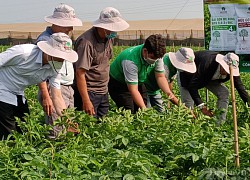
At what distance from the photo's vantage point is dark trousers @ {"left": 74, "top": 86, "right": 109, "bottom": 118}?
595 cm

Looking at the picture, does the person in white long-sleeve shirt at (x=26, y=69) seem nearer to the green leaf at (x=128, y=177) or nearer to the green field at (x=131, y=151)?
the green field at (x=131, y=151)

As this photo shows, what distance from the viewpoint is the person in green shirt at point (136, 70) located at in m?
5.60

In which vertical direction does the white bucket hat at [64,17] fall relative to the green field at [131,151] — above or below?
above

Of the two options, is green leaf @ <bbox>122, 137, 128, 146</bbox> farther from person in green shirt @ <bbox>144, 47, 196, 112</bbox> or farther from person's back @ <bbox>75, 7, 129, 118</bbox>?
person in green shirt @ <bbox>144, 47, 196, 112</bbox>

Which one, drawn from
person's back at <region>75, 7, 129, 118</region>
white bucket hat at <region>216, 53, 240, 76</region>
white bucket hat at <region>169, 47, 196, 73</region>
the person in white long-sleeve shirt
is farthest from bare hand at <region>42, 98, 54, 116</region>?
white bucket hat at <region>216, 53, 240, 76</region>

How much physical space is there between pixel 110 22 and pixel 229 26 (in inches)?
94.1

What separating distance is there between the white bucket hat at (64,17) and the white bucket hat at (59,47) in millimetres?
830

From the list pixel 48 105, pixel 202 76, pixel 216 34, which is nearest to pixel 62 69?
pixel 48 105

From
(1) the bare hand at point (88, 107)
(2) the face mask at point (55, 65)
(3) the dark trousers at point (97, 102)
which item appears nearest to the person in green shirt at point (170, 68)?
(3) the dark trousers at point (97, 102)

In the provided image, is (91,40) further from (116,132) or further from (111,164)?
(111,164)

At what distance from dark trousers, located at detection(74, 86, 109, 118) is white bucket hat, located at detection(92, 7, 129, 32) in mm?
757

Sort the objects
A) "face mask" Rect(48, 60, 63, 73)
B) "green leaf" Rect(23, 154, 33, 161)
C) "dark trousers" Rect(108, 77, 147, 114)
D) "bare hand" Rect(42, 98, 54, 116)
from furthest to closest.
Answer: "dark trousers" Rect(108, 77, 147, 114) → "bare hand" Rect(42, 98, 54, 116) → "face mask" Rect(48, 60, 63, 73) → "green leaf" Rect(23, 154, 33, 161)

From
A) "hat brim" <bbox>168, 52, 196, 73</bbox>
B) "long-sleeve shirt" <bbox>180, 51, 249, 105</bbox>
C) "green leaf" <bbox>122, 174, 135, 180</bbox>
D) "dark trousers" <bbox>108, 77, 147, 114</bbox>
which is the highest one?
"green leaf" <bbox>122, 174, 135, 180</bbox>

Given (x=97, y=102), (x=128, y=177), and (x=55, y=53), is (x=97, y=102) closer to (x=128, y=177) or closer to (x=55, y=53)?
(x=55, y=53)
